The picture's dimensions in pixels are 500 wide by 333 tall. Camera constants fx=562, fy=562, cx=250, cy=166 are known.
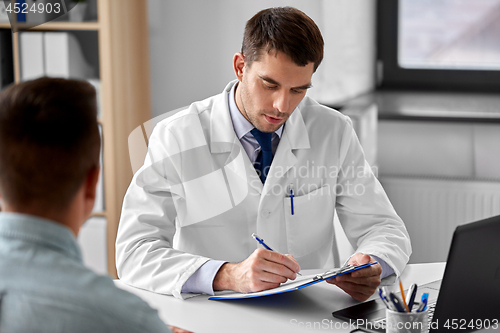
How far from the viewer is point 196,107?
172cm

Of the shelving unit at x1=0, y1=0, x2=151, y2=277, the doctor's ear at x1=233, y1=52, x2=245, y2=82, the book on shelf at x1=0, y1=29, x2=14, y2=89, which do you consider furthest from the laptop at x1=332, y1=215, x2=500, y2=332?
the book on shelf at x1=0, y1=29, x2=14, y2=89

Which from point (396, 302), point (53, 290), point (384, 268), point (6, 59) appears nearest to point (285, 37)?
point (384, 268)

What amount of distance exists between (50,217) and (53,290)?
115 millimetres

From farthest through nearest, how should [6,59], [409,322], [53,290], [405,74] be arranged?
[405,74] → [6,59] → [409,322] → [53,290]

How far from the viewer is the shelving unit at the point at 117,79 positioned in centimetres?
255

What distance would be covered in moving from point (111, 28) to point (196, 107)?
3.40 ft

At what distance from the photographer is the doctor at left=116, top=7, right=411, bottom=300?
1494 mm

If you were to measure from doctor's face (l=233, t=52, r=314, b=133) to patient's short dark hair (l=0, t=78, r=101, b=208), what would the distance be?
853mm

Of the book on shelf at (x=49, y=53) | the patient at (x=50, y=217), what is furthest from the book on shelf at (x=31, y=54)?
the patient at (x=50, y=217)

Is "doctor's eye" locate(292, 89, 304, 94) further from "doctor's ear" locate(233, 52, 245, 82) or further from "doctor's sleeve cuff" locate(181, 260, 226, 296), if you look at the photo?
"doctor's sleeve cuff" locate(181, 260, 226, 296)

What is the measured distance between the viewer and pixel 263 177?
163cm

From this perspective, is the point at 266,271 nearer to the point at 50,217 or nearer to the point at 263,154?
the point at 263,154

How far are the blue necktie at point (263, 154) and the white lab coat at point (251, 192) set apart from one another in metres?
0.03

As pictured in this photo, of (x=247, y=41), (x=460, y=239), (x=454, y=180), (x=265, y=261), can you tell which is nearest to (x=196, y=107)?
(x=247, y=41)
